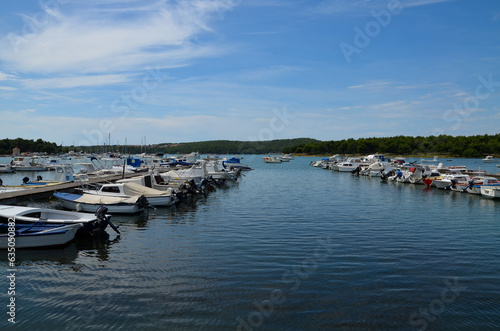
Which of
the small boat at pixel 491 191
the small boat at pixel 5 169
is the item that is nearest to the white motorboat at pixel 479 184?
the small boat at pixel 491 191

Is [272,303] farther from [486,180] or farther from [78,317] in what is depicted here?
[486,180]

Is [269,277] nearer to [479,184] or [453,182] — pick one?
[479,184]

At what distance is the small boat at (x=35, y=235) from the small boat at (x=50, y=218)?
0.44 metres

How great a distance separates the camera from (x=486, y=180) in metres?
43.8

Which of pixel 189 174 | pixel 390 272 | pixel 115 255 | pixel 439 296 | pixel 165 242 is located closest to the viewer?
pixel 439 296

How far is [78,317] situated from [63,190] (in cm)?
2931

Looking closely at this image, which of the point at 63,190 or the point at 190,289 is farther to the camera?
the point at 63,190

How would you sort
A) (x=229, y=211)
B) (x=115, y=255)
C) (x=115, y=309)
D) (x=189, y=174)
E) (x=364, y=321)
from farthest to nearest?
(x=189, y=174) < (x=229, y=211) < (x=115, y=255) < (x=115, y=309) < (x=364, y=321)

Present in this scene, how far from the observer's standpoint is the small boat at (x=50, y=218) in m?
19.2

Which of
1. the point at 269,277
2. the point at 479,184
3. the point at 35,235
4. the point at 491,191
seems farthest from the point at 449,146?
the point at 35,235

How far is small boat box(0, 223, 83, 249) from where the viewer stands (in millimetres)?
18109

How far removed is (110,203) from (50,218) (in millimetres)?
8813

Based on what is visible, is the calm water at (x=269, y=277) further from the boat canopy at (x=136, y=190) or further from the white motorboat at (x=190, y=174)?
the white motorboat at (x=190, y=174)

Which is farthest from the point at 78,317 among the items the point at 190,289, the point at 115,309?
the point at 190,289
